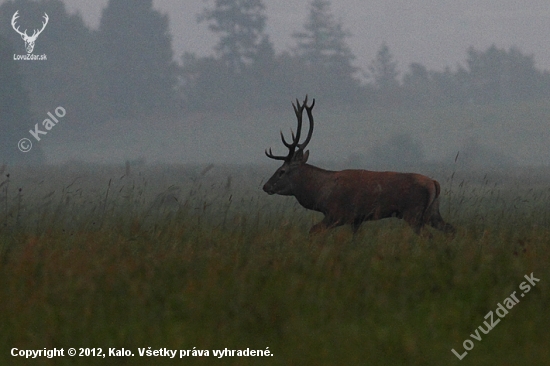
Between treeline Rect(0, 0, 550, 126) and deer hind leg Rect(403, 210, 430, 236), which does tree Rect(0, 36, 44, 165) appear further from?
deer hind leg Rect(403, 210, 430, 236)

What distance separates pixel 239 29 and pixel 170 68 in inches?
284

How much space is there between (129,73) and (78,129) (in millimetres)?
6645

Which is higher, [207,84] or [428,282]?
[207,84]

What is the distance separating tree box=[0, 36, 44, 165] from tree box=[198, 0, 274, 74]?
33.6 metres

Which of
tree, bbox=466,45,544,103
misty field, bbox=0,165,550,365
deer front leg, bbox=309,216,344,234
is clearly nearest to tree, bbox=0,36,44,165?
deer front leg, bbox=309,216,344,234

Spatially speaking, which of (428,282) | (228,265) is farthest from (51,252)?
(428,282)

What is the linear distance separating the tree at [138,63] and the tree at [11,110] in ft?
89.6

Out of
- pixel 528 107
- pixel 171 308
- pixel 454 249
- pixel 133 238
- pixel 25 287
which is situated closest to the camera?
pixel 171 308

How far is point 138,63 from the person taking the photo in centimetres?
7406

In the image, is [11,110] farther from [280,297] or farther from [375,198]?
[280,297]

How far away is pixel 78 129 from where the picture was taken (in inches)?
2960

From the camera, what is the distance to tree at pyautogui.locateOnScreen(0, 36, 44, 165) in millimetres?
44438

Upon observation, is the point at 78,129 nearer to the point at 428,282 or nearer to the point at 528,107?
the point at 528,107

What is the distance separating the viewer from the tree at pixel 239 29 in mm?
77812
